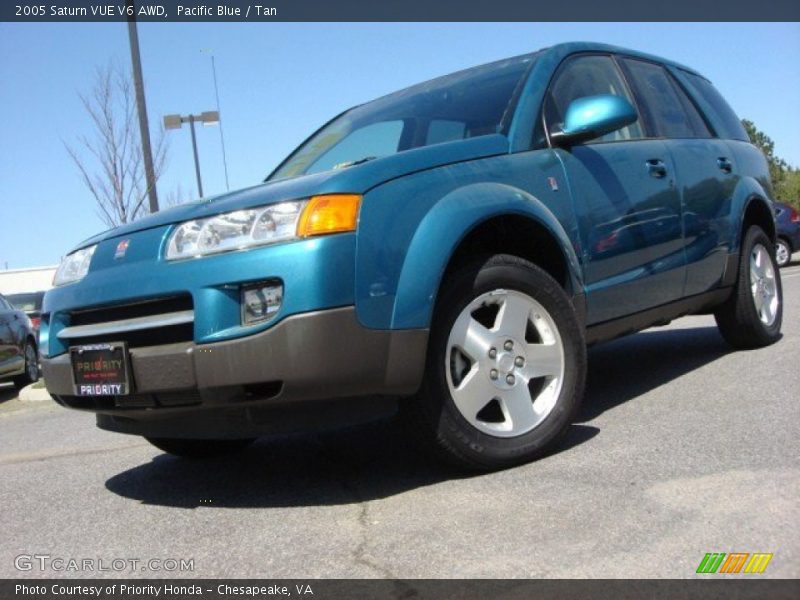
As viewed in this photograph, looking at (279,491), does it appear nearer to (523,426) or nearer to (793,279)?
(523,426)

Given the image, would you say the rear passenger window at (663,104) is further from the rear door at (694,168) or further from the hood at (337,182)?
the hood at (337,182)

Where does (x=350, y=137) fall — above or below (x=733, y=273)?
Answer: above

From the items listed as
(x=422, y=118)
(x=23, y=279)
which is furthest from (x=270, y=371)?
(x=23, y=279)

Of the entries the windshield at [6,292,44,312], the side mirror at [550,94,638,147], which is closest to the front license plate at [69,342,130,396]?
the side mirror at [550,94,638,147]

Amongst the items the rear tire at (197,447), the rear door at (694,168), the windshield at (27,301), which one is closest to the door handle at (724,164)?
the rear door at (694,168)

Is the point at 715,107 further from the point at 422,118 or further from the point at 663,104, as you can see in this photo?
the point at 422,118

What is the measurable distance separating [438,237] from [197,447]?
1.76 metres

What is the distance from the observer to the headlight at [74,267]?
3.43 m

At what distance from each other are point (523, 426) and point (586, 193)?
3.90 feet

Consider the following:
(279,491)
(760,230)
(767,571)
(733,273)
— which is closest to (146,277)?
(279,491)

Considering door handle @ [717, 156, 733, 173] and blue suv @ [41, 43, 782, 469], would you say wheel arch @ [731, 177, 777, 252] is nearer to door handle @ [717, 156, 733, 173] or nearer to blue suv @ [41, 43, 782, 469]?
door handle @ [717, 156, 733, 173]

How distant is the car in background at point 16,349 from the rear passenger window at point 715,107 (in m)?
7.85

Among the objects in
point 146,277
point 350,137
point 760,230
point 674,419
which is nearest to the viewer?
point 146,277

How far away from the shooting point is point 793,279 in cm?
1223
